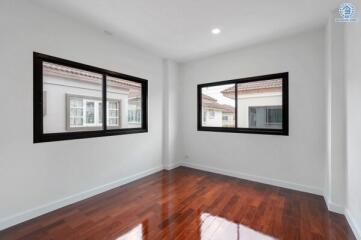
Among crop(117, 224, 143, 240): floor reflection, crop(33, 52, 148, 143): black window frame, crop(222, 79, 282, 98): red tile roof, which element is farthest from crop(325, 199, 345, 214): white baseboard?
crop(33, 52, 148, 143): black window frame

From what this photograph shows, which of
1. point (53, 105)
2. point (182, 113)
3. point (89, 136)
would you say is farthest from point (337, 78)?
point (53, 105)

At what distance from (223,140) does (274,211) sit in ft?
5.91

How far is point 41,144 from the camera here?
232 centimetres

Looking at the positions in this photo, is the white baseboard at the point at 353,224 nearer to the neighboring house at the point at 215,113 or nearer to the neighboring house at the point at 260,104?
the neighboring house at the point at 260,104

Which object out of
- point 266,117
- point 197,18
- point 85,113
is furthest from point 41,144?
point 266,117

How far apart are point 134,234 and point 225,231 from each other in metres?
1.03

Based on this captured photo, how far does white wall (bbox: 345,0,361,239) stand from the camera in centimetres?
184

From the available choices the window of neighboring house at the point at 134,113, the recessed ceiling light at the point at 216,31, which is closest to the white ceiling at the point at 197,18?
the recessed ceiling light at the point at 216,31

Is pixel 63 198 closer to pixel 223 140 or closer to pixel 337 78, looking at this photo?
pixel 223 140

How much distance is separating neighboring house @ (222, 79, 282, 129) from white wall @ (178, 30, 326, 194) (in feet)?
0.73

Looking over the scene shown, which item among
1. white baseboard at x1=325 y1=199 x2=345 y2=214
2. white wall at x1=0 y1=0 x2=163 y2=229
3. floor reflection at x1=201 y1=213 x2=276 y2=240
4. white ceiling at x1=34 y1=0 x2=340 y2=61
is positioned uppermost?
white ceiling at x1=34 y1=0 x2=340 y2=61

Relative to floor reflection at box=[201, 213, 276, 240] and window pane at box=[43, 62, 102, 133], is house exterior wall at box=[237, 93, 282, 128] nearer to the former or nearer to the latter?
floor reflection at box=[201, 213, 276, 240]

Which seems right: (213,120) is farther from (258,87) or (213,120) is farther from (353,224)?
(353,224)

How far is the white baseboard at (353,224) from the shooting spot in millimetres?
1854
